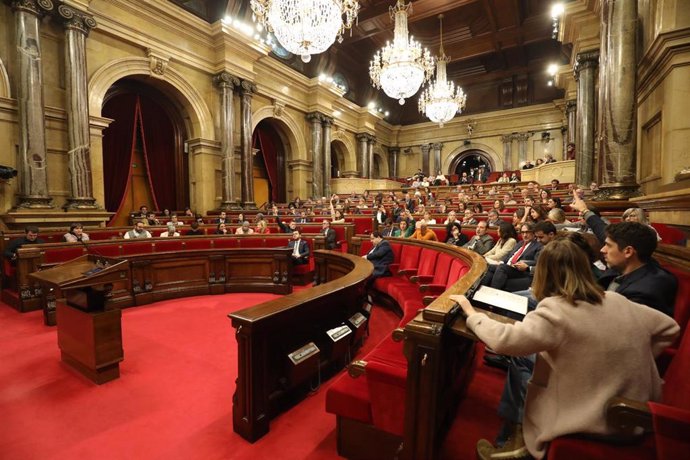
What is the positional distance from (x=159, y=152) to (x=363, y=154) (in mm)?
10487

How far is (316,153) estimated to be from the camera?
14.9m

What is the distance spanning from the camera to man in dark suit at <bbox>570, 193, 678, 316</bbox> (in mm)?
1384

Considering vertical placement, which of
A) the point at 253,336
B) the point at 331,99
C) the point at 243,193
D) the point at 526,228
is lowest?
the point at 253,336

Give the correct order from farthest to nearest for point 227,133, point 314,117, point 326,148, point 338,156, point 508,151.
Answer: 1. point 508,151
2. point 338,156
3. point 326,148
4. point 314,117
5. point 227,133

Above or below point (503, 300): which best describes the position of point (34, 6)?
above

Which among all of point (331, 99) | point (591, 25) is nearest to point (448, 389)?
point (591, 25)

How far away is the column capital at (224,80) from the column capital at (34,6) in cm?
420

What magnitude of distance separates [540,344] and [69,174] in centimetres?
936

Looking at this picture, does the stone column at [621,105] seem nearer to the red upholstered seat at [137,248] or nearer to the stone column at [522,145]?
the red upholstered seat at [137,248]

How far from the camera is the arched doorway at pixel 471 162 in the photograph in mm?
19938

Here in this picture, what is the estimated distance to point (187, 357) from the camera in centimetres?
290

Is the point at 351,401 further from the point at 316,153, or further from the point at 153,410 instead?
the point at 316,153

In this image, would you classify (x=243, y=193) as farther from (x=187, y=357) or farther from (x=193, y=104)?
(x=187, y=357)

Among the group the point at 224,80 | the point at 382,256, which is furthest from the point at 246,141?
the point at 382,256
